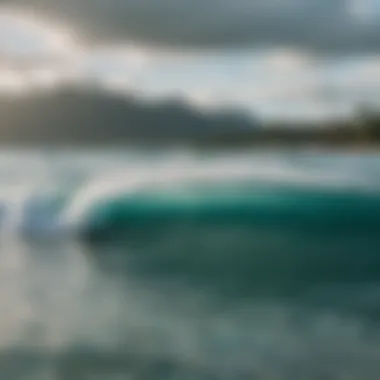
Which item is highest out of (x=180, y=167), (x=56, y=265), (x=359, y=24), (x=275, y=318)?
(x=359, y=24)

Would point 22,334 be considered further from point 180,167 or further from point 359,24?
point 359,24

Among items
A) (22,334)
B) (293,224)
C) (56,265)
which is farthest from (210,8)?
(22,334)

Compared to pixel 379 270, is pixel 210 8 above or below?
above

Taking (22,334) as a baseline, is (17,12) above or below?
above

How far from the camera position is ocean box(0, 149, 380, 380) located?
1.09 metres

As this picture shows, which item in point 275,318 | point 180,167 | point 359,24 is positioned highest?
point 359,24

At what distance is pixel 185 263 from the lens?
1.13 m

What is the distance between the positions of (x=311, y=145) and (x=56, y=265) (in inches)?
17.5

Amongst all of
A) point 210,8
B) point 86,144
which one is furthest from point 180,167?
point 210,8

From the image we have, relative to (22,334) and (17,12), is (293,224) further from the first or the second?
(17,12)

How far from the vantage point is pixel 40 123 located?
3.80ft

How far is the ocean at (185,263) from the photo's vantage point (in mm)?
1091

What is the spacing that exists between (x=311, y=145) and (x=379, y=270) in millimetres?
220

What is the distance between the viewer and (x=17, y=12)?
3.86ft
